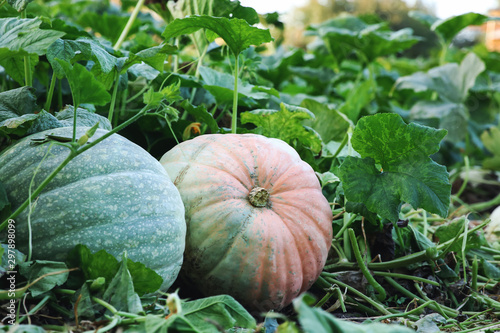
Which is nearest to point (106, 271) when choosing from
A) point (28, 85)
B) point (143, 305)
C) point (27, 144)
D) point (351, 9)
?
point (143, 305)

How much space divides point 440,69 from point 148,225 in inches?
101

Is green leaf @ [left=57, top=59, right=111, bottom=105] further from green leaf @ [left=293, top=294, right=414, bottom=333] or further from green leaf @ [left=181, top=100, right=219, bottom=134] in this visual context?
green leaf @ [left=293, top=294, right=414, bottom=333]

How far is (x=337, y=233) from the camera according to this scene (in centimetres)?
175

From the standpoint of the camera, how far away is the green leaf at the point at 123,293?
104cm

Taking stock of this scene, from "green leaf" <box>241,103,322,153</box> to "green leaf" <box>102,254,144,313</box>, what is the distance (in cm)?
82

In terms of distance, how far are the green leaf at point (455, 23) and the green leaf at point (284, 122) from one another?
180 centimetres

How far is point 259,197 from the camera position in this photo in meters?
1.37

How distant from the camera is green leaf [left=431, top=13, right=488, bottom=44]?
2992 mm

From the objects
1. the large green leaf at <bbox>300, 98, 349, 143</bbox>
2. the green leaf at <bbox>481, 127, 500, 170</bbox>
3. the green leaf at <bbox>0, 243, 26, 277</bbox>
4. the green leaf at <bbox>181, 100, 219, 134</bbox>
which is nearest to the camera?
the green leaf at <bbox>0, 243, 26, 277</bbox>

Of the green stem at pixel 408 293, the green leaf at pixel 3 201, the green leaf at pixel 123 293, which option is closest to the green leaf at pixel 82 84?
the green leaf at pixel 3 201

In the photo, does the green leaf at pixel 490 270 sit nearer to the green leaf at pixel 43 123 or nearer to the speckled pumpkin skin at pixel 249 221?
the speckled pumpkin skin at pixel 249 221

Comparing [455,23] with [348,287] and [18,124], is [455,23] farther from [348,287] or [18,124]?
[18,124]

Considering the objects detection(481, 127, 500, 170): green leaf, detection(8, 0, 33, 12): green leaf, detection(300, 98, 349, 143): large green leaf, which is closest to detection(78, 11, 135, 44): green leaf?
detection(300, 98, 349, 143): large green leaf

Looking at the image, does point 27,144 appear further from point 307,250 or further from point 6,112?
point 307,250
